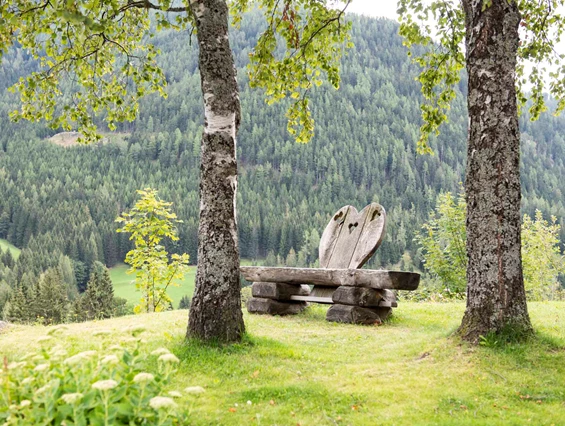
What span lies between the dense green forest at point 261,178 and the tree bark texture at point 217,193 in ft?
329

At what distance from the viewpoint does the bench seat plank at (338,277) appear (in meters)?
9.23

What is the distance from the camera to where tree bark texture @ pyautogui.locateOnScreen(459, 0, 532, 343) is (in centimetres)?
608

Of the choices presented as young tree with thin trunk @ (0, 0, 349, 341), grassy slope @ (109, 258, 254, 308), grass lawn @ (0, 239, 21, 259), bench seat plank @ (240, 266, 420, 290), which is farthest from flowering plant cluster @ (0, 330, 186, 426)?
grass lawn @ (0, 239, 21, 259)

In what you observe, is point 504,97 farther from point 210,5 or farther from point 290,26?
point 290,26

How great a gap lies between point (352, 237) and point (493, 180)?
17.2 ft

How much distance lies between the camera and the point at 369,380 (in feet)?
17.5

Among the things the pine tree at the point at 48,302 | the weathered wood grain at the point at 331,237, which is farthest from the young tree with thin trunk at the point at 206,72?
the pine tree at the point at 48,302

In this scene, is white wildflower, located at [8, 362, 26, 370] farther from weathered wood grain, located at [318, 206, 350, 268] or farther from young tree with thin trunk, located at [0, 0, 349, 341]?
weathered wood grain, located at [318, 206, 350, 268]

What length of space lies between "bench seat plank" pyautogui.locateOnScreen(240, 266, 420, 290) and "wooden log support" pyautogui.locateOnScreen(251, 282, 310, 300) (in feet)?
0.42

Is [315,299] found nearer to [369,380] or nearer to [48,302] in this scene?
[369,380]

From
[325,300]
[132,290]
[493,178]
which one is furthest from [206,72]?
[132,290]

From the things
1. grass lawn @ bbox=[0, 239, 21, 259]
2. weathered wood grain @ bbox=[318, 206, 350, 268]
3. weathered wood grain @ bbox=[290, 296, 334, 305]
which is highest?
weathered wood grain @ bbox=[318, 206, 350, 268]

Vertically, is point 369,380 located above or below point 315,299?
below

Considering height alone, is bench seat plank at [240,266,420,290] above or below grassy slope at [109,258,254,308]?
above
